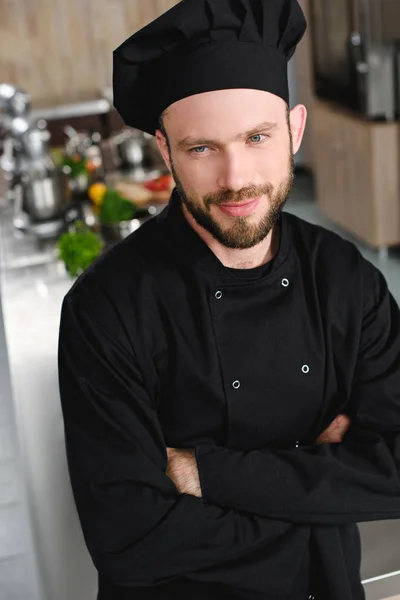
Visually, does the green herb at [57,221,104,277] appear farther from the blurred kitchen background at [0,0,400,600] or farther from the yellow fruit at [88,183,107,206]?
the yellow fruit at [88,183,107,206]

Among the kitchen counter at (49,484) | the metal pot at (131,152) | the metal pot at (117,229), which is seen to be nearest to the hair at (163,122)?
the kitchen counter at (49,484)

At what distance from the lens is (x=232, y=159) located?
3.24 ft

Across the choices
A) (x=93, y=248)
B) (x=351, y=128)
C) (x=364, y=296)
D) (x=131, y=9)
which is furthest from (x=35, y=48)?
(x=364, y=296)

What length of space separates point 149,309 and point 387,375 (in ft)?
1.12

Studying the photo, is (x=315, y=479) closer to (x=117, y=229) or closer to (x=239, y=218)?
(x=239, y=218)

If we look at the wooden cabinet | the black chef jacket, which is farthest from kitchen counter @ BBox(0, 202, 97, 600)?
the wooden cabinet

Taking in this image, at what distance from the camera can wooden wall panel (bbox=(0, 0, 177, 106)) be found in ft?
18.7

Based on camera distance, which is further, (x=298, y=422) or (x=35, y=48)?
(x=35, y=48)

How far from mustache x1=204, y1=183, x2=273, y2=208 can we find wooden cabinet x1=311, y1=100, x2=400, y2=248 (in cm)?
321

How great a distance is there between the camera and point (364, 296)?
118 centimetres

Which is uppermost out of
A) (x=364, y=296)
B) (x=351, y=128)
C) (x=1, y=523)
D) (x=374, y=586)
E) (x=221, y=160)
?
(x=221, y=160)

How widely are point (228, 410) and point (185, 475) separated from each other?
100mm

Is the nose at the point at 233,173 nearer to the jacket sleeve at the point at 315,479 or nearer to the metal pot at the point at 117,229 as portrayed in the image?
the jacket sleeve at the point at 315,479

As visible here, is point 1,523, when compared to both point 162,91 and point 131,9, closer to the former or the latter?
point 162,91
